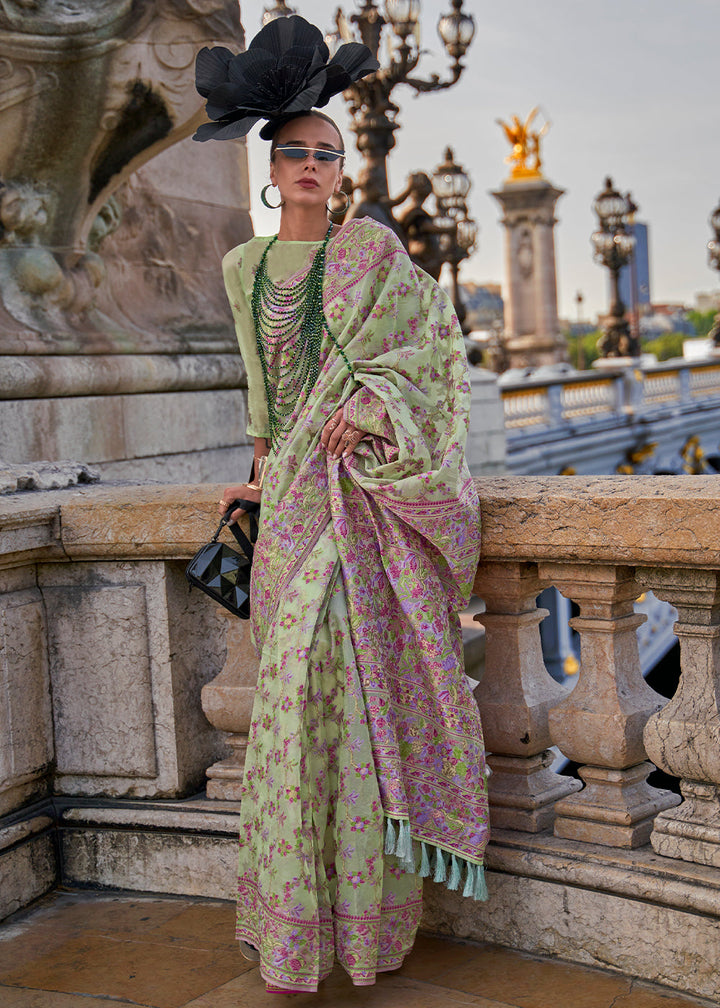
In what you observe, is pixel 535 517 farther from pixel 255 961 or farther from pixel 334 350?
pixel 255 961

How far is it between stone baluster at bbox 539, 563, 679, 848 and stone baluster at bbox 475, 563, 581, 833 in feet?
0.34

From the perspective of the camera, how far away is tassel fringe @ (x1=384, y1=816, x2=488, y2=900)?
2670 mm

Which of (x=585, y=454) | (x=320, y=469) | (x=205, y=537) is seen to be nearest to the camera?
(x=320, y=469)

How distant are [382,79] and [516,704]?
35.2ft

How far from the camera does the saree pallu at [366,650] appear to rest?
2650 mm

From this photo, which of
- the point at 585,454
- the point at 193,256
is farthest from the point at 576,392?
the point at 193,256

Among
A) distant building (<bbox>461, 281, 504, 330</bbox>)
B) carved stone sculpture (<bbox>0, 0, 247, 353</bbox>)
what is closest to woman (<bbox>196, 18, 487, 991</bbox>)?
carved stone sculpture (<bbox>0, 0, 247, 353</bbox>)

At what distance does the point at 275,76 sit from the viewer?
286cm

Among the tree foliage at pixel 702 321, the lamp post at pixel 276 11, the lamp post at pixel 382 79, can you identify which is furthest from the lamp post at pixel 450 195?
the tree foliage at pixel 702 321

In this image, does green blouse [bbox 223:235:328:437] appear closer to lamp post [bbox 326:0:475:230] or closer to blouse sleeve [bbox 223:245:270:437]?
blouse sleeve [bbox 223:245:270:437]

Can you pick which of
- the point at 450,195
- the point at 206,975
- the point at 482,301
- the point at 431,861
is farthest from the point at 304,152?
the point at 482,301

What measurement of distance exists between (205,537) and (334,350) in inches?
30.5

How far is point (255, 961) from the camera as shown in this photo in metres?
2.99

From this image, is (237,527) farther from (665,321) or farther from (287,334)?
(665,321)
